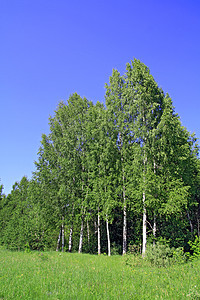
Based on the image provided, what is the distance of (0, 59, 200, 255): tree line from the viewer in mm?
17188

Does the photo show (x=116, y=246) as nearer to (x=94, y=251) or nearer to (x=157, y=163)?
(x=94, y=251)

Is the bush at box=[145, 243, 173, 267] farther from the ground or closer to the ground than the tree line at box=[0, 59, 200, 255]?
closer to the ground

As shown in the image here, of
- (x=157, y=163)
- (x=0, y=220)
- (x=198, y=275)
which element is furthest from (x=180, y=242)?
(x=0, y=220)

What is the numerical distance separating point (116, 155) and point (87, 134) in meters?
4.72

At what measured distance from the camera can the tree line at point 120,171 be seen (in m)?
17.2

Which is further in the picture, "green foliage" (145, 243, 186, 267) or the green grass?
"green foliage" (145, 243, 186, 267)

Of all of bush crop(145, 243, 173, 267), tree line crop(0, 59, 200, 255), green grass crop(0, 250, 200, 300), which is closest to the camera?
green grass crop(0, 250, 200, 300)

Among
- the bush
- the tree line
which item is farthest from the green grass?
the tree line

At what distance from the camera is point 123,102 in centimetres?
2192

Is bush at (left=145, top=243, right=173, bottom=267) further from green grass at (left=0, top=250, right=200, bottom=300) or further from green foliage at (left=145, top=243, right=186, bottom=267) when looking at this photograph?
green grass at (left=0, top=250, right=200, bottom=300)

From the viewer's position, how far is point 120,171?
66.3 ft

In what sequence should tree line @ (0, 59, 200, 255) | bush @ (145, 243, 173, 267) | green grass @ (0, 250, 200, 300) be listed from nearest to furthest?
green grass @ (0, 250, 200, 300)
bush @ (145, 243, 173, 267)
tree line @ (0, 59, 200, 255)

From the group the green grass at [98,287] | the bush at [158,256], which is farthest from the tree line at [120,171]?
the green grass at [98,287]

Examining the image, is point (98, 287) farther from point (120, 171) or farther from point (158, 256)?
point (120, 171)
